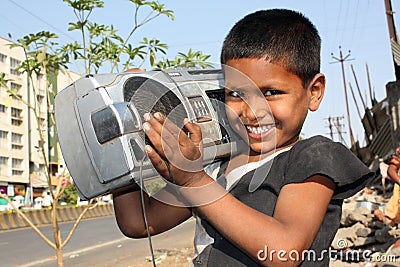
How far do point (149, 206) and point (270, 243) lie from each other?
554mm

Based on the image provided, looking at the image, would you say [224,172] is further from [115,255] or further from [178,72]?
[115,255]

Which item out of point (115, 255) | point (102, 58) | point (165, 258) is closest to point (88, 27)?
point (102, 58)

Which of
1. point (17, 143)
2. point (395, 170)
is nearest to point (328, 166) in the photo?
point (395, 170)

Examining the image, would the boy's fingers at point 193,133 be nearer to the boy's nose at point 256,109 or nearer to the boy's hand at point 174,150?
the boy's hand at point 174,150

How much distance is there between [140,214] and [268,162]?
0.43 meters

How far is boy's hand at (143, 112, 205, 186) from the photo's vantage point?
4.19 feet

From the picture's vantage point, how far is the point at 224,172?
1677 mm

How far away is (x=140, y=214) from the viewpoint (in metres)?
1.77

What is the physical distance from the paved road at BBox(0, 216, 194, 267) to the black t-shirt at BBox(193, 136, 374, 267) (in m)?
8.10

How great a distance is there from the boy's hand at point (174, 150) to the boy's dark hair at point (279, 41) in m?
0.30

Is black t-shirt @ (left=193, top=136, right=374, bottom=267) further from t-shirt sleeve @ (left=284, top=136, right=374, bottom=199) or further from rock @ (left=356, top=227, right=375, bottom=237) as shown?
rock @ (left=356, top=227, right=375, bottom=237)

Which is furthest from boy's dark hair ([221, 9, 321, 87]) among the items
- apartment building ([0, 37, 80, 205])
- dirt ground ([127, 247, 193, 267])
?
apartment building ([0, 37, 80, 205])

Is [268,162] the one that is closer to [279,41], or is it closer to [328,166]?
[328,166]

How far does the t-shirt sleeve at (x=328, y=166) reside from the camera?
1.43 metres
